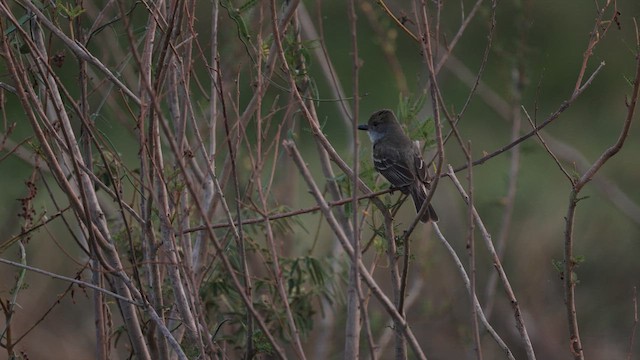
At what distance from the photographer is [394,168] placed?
6.07 m

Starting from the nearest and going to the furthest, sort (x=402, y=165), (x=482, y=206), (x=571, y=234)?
(x=571, y=234), (x=402, y=165), (x=482, y=206)

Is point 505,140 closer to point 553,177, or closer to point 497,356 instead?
point 553,177

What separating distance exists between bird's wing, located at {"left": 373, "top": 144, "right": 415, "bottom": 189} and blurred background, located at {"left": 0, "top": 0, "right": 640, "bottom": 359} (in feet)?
3.13

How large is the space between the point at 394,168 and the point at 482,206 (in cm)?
317

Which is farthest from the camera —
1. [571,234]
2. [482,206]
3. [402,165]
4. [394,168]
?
[482,206]

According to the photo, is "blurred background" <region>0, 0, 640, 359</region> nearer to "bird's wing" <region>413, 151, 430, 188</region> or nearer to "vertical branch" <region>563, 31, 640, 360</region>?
"bird's wing" <region>413, 151, 430, 188</region>

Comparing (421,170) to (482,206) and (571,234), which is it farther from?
(482,206)

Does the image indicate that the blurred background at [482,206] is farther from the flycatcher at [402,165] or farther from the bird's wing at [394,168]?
the bird's wing at [394,168]

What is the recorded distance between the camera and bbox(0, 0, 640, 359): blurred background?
790 cm

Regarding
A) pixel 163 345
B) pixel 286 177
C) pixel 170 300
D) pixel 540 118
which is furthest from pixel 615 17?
pixel 540 118

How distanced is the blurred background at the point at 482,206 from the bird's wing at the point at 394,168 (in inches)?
37.5

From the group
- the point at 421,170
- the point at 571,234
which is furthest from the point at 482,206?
the point at 571,234

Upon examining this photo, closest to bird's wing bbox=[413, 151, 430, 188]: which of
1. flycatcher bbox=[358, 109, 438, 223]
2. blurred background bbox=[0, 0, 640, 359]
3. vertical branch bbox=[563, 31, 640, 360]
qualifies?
flycatcher bbox=[358, 109, 438, 223]

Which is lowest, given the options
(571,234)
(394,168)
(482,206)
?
(571,234)
